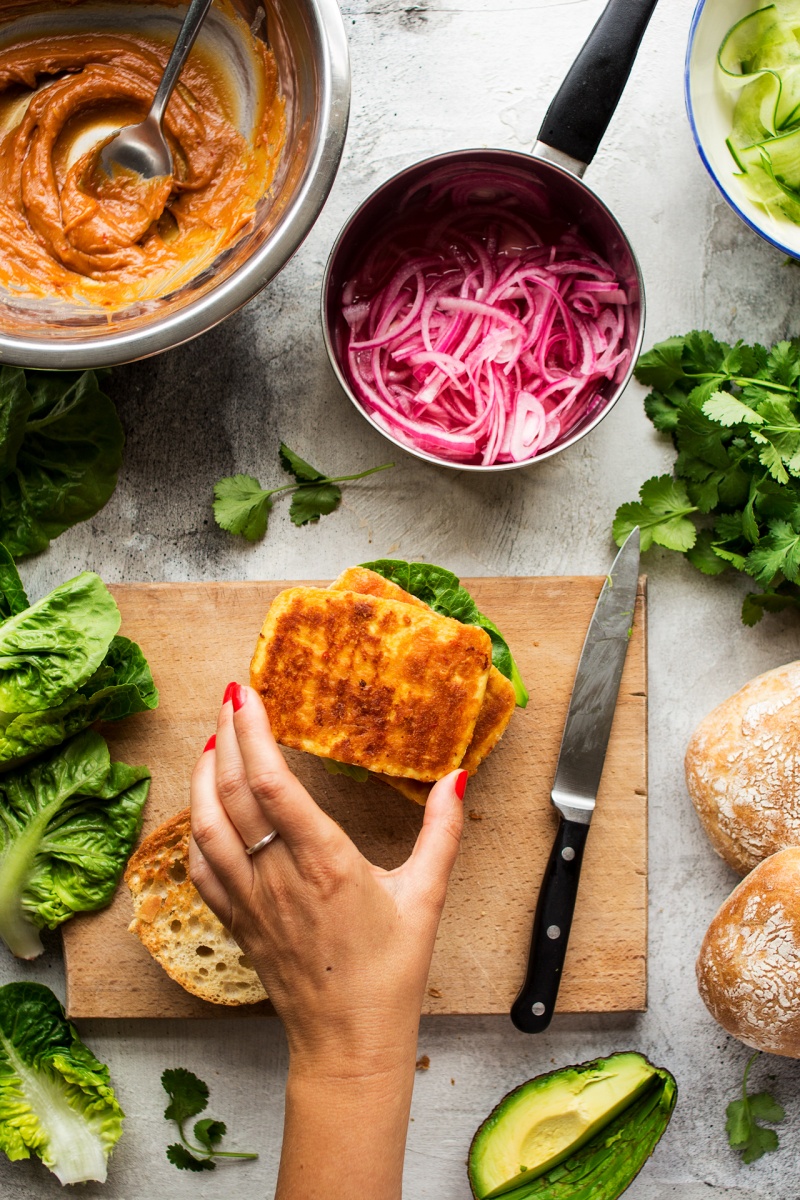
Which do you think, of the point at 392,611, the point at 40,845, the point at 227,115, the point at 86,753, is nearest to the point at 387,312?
the point at 227,115

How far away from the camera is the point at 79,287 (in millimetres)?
2648

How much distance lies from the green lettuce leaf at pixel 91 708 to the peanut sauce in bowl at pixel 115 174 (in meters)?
0.98

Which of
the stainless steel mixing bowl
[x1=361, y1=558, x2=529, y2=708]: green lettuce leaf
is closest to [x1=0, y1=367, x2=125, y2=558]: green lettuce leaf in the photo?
the stainless steel mixing bowl

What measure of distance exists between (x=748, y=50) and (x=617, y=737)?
6.38ft

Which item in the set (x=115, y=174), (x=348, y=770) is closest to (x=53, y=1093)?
(x=348, y=770)

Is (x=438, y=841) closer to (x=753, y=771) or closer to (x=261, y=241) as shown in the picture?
(x=753, y=771)

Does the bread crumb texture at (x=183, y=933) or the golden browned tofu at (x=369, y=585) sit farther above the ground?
the golden browned tofu at (x=369, y=585)

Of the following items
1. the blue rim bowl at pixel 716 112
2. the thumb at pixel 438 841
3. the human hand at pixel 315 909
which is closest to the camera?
the human hand at pixel 315 909

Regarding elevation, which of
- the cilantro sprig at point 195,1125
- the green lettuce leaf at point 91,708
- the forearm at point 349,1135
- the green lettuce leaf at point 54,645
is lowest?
the cilantro sprig at point 195,1125

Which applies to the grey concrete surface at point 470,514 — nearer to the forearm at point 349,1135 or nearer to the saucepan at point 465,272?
the saucepan at point 465,272

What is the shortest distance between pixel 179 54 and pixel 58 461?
1.15 meters

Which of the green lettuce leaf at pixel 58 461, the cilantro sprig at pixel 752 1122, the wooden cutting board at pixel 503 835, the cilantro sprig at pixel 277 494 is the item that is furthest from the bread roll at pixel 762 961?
the green lettuce leaf at pixel 58 461

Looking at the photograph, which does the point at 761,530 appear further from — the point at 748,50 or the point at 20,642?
the point at 20,642

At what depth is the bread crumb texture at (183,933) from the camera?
274cm
